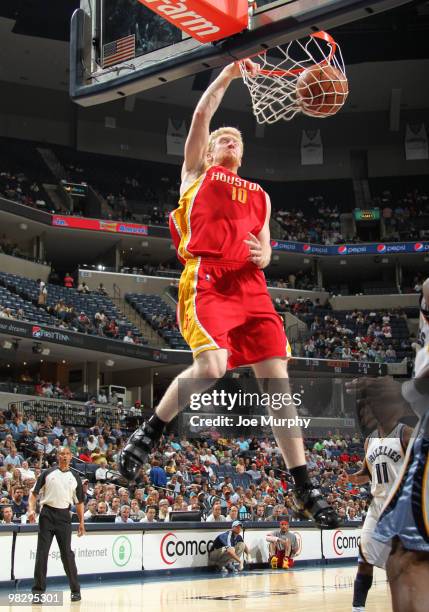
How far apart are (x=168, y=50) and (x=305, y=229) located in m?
35.9

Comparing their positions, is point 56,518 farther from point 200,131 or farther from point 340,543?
point 340,543

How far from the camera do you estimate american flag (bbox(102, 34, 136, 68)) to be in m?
4.66

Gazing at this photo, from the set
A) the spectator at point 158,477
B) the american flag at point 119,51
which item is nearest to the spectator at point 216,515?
the spectator at point 158,477

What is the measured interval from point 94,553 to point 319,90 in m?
10.2

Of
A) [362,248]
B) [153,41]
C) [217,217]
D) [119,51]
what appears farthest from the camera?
[362,248]

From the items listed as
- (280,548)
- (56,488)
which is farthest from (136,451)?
(280,548)

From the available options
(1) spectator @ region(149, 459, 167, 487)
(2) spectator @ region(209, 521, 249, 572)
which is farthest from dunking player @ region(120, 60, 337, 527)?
(1) spectator @ region(149, 459, 167, 487)

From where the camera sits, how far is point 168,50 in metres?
4.48

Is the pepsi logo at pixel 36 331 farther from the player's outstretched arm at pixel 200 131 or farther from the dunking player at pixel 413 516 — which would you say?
the dunking player at pixel 413 516

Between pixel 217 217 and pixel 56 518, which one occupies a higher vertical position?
pixel 217 217

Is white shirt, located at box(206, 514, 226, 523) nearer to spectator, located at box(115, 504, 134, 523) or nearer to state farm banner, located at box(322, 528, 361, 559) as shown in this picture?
spectator, located at box(115, 504, 134, 523)

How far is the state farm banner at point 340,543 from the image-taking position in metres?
17.7

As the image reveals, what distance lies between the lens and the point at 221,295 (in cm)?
380

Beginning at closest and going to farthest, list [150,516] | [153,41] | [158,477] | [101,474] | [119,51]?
1. [153,41]
2. [119,51]
3. [150,516]
4. [158,477]
5. [101,474]
